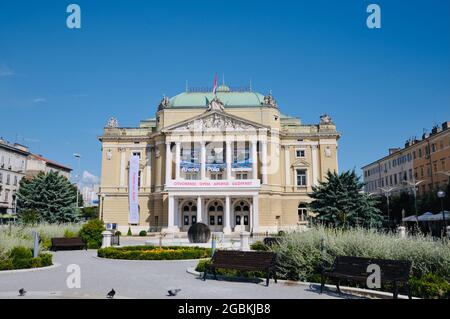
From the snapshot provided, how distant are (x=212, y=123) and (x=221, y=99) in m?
6.81

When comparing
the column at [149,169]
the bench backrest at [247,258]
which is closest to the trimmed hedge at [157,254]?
the bench backrest at [247,258]

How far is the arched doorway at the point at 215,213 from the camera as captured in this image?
5403 cm

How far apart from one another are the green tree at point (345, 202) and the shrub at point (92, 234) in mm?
18424

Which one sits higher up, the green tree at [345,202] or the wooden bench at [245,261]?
the green tree at [345,202]

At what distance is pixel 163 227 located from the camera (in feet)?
175

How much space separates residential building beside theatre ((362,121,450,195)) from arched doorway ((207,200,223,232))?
23791mm

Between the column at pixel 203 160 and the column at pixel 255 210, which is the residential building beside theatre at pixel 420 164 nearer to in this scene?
the column at pixel 255 210

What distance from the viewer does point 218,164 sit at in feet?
175

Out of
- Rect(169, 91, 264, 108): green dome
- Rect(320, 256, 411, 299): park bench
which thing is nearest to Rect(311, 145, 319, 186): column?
Rect(169, 91, 264, 108): green dome

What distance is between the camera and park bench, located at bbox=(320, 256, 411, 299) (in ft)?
33.4

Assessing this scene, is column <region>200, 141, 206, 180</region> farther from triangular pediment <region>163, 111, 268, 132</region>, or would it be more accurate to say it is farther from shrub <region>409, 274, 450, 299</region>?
shrub <region>409, 274, 450, 299</region>

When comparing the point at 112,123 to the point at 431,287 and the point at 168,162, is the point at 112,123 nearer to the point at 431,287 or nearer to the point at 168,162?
the point at 168,162

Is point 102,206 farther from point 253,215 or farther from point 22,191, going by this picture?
point 253,215
